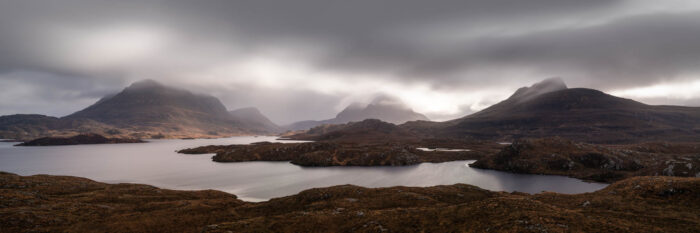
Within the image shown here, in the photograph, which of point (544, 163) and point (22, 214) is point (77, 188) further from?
point (544, 163)

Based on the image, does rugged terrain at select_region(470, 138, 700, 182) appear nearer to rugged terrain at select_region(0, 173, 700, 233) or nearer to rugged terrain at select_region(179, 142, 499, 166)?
rugged terrain at select_region(179, 142, 499, 166)

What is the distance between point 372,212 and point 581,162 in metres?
142

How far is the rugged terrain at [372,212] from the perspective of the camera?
92.5 ft

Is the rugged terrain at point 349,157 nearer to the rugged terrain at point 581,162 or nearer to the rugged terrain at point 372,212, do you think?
the rugged terrain at point 581,162

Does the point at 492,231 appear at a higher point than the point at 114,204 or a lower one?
higher

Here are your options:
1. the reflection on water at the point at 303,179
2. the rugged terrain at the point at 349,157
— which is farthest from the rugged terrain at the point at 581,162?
the rugged terrain at the point at 349,157

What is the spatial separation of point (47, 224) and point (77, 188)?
40879mm

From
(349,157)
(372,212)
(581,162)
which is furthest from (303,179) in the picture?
(581,162)

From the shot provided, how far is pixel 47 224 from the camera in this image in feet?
128

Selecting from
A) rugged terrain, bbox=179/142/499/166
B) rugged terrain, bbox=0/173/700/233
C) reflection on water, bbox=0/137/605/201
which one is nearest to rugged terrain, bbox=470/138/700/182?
reflection on water, bbox=0/137/605/201

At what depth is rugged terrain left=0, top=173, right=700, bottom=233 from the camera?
2819 centimetres

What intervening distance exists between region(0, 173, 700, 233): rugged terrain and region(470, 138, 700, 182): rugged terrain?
246 ft

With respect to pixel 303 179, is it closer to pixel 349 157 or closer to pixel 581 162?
pixel 349 157

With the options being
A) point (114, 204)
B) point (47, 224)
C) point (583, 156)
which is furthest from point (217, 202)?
point (583, 156)
